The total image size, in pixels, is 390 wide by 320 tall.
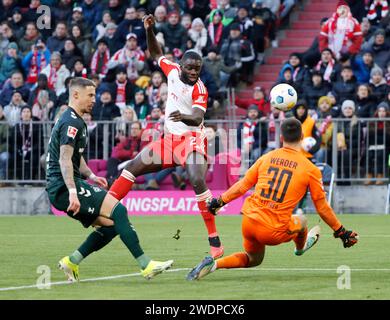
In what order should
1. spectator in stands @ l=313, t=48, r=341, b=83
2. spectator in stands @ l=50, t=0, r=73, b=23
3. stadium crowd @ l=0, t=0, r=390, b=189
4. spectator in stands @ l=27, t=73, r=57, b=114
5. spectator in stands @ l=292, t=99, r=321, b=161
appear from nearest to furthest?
1. spectator in stands @ l=292, t=99, r=321, b=161
2. stadium crowd @ l=0, t=0, r=390, b=189
3. spectator in stands @ l=313, t=48, r=341, b=83
4. spectator in stands @ l=27, t=73, r=57, b=114
5. spectator in stands @ l=50, t=0, r=73, b=23

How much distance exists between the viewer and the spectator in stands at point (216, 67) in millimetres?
27500

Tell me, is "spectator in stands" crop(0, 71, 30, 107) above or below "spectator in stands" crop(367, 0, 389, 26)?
below

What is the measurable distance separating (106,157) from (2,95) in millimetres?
4181

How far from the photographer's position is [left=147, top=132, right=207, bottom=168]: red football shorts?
1467 centimetres

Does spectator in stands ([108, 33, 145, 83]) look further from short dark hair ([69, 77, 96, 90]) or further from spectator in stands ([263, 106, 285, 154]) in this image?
short dark hair ([69, 77, 96, 90])

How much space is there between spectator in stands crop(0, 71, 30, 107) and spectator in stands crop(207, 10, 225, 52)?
4745 millimetres

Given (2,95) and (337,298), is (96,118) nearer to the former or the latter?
(2,95)

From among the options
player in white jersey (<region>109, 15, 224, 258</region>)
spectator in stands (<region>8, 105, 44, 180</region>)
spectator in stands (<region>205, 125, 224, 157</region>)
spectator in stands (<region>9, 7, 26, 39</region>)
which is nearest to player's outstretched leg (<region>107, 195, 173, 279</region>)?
player in white jersey (<region>109, 15, 224, 258</region>)

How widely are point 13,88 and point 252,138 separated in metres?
6.91

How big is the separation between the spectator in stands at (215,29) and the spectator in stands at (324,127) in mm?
4374

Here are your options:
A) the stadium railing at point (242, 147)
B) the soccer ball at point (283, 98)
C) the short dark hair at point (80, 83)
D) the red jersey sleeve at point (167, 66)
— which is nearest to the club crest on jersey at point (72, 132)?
the short dark hair at point (80, 83)

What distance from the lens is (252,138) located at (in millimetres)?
24812

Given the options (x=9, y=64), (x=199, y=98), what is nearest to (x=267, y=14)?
(x=9, y=64)

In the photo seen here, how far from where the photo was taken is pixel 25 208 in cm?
2552
